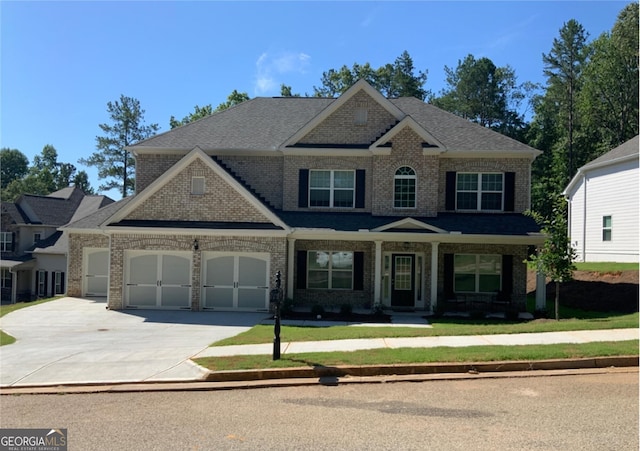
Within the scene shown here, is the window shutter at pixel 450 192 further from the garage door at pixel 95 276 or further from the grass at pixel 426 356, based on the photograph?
the garage door at pixel 95 276

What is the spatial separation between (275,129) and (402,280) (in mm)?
8693

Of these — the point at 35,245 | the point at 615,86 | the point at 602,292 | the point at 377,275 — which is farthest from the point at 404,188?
the point at 615,86

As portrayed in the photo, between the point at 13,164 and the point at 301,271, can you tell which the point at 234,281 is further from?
the point at 13,164

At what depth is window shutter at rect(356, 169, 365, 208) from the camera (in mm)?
18969

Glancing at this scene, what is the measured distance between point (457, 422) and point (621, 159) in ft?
79.8

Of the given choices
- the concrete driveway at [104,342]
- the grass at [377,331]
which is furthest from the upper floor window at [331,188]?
the grass at [377,331]

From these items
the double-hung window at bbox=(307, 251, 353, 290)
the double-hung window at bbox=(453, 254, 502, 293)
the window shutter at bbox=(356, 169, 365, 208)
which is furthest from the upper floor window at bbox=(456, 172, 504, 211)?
the double-hung window at bbox=(307, 251, 353, 290)

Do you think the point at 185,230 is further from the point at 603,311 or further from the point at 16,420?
the point at 603,311

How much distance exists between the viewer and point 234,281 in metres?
17.4

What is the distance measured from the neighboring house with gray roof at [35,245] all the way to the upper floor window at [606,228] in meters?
33.3

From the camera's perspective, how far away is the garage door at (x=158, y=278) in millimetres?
17531

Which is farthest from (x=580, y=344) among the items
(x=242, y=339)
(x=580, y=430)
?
(x=242, y=339)

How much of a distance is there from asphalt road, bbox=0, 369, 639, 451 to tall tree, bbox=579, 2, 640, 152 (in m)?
38.7

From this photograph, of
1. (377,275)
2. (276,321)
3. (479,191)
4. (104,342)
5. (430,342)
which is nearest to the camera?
(276,321)
